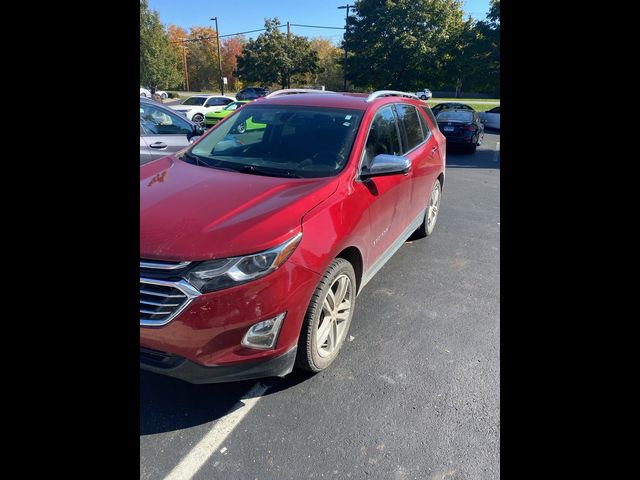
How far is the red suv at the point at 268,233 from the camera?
6.95ft

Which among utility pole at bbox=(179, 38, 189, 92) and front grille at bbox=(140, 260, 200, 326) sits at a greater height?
utility pole at bbox=(179, 38, 189, 92)

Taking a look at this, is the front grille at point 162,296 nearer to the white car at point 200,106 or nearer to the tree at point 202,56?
the white car at point 200,106

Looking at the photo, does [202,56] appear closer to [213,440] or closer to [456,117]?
[456,117]

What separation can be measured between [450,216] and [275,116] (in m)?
3.73

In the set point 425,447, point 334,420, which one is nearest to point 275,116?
point 334,420

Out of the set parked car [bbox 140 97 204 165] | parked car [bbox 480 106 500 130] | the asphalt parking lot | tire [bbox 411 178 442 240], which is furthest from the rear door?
parked car [bbox 480 106 500 130]

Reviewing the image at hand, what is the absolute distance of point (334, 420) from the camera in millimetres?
2393

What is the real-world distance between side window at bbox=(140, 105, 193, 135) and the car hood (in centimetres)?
400

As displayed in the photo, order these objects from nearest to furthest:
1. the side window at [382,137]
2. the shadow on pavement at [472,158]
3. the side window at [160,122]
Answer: the side window at [382,137] → the side window at [160,122] → the shadow on pavement at [472,158]

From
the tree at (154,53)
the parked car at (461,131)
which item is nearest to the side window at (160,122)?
the parked car at (461,131)

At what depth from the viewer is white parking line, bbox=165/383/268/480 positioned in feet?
6.80

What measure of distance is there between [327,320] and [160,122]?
5.45 m

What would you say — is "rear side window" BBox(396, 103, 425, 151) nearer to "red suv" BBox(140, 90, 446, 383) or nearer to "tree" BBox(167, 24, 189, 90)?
"red suv" BBox(140, 90, 446, 383)
